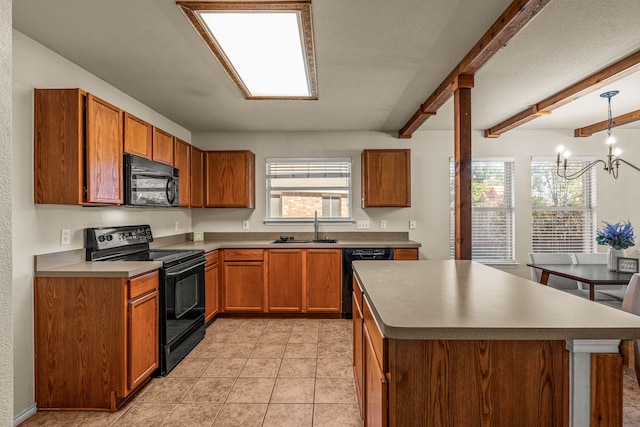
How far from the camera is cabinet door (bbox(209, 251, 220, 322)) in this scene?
11.5ft

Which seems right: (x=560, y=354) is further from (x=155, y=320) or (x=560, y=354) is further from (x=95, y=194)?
(x=95, y=194)

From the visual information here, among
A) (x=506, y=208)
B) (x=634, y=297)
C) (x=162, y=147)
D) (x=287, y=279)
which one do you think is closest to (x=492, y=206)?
(x=506, y=208)

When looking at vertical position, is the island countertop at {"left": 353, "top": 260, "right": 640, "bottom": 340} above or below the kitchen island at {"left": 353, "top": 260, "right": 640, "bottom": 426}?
above

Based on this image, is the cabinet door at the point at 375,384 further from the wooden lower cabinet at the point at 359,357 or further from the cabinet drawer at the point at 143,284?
the cabinet drawer at the point at 143,284

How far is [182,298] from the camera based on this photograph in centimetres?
281

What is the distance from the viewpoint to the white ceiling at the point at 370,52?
1.82 metres

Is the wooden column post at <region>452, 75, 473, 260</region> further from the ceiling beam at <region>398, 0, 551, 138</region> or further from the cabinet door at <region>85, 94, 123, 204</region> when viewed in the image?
the cabinet door at <region>85, 94, 123, 204</region>

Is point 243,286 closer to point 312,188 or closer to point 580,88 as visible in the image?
point 312,188

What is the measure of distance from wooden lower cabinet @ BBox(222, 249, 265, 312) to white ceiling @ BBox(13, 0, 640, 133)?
163 centimetres

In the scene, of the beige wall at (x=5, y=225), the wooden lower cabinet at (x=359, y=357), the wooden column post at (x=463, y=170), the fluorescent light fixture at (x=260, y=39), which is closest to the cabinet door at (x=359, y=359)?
the wooden lower cabinet at (x=359, y=357)

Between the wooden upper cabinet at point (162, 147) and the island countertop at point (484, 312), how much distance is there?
2323 millimetres

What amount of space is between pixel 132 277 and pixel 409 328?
188 cm

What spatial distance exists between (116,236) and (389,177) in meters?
3.02

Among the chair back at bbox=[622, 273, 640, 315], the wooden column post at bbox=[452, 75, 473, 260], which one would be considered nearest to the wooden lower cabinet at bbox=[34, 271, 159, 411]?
the wooden column post at bbox=[452, 75, 473, 260]
